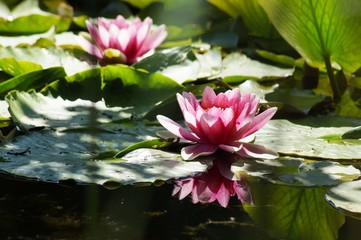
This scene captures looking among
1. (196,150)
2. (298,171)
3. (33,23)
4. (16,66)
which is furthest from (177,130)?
(33,23)

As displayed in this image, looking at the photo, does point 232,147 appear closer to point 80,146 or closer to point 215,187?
point 215,187

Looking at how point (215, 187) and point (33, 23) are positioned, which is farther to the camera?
point (33, 23)

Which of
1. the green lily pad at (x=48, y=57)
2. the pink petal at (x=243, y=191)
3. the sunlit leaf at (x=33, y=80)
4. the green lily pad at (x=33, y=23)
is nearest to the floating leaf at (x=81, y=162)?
the pink petal at (x=243, y=191)

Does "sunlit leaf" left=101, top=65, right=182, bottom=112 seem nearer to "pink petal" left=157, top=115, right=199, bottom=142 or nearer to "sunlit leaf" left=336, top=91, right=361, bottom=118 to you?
"pink petal" left=157, top=115, right=199, bottom=142

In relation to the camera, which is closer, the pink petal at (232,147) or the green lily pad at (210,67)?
the pink petal at (232,147)

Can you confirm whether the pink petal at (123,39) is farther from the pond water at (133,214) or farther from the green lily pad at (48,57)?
the pond water at (133,214)

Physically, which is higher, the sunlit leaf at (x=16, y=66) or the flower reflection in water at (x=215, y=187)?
the sunlit leaf at (x=16, y=66)

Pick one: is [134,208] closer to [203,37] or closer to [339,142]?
[339,142]
